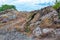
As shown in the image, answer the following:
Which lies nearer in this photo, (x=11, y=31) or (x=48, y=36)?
(x=48, y=36)

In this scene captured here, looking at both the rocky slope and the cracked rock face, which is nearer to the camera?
the rocky slope

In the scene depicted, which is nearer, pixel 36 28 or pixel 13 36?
pixel 36 28

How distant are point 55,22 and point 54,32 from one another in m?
0.91

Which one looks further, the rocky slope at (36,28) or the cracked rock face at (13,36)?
the cracked rock face at (13,36)

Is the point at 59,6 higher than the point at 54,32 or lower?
higher

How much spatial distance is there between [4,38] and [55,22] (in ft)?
9.04

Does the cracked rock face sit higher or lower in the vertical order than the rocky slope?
lower

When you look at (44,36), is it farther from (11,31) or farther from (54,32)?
(11,31)

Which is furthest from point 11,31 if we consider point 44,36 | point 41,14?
point 44,36

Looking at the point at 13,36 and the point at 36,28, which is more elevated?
the point at 36,28

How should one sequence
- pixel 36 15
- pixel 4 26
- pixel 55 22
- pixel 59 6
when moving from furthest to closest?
pixel 4 26 < pixel 36 15 < pixel 59 6 < pixel 55 22

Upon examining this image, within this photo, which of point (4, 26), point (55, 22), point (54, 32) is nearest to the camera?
point (54, 32)

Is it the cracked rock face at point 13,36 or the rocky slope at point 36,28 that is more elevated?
the rocky slope at point 36,28

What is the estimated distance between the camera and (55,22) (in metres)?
10.6
